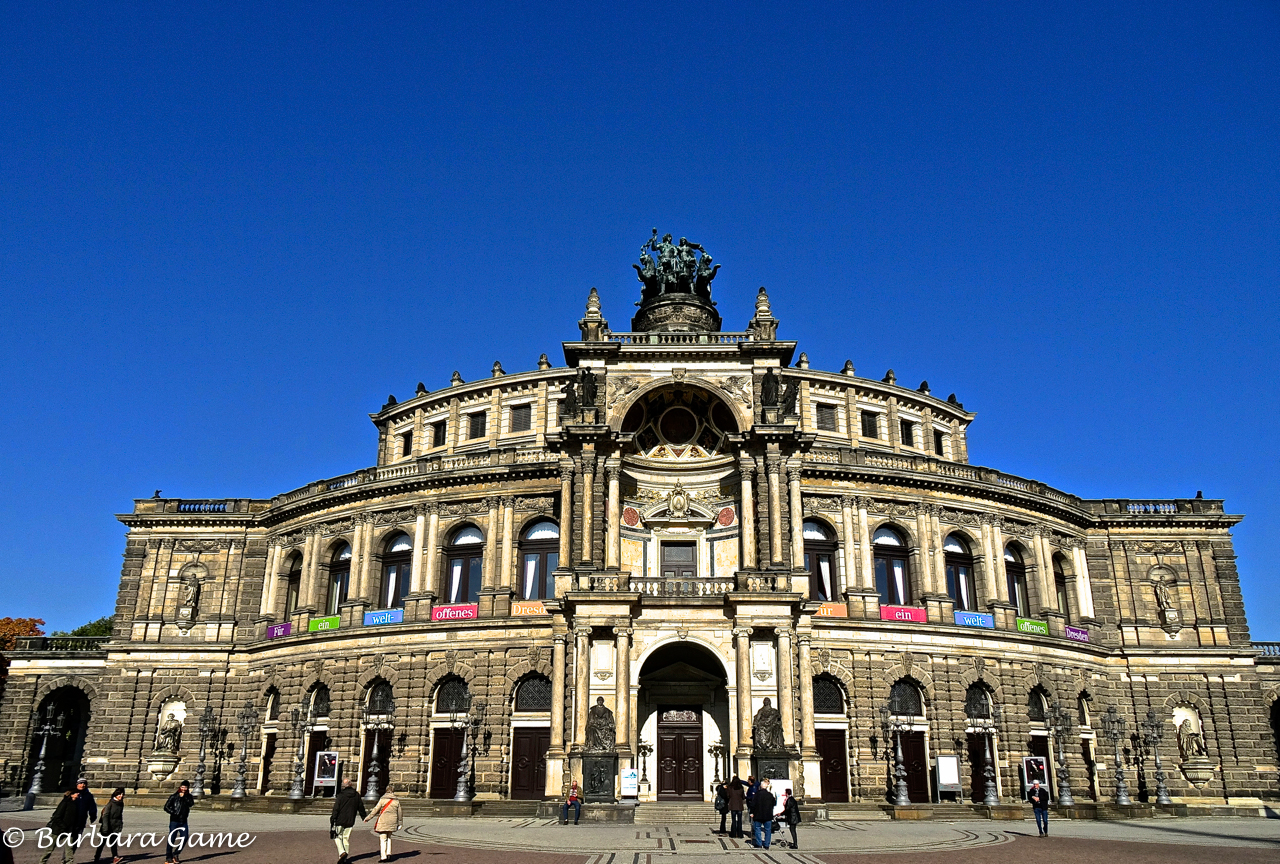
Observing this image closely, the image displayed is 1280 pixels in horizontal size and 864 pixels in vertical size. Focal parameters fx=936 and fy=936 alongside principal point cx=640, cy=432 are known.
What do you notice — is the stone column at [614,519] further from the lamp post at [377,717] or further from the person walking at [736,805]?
the lamp post at [377,717]

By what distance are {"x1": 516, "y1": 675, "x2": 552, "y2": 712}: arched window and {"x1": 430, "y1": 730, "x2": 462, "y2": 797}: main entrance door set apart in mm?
3331

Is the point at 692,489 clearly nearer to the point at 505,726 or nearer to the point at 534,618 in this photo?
the point at 534,618

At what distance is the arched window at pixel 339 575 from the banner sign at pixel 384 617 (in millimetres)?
3058

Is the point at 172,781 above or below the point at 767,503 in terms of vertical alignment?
below

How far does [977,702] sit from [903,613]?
560 cm

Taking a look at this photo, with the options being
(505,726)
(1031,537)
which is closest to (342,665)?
(505,726)

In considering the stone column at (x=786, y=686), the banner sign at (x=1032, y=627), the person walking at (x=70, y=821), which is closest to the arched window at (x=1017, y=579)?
the banner sign at (x=1032, y=627)

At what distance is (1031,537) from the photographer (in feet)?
160

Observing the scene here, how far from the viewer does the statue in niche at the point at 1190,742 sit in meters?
47.7

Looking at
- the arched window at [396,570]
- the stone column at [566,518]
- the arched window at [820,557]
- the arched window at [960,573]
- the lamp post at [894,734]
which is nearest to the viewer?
the stone column at [566,518]

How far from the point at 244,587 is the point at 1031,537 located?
42.7 meters

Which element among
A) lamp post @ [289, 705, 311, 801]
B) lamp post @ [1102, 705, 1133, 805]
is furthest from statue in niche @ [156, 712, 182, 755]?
lamp post @ [1102, 705, 1133, 805]

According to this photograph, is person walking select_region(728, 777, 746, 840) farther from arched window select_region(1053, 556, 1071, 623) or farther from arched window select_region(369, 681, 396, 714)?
arched window select_region(1053, 556, 1071, 623)

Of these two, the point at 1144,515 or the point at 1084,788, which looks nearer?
the point at 1084,788
